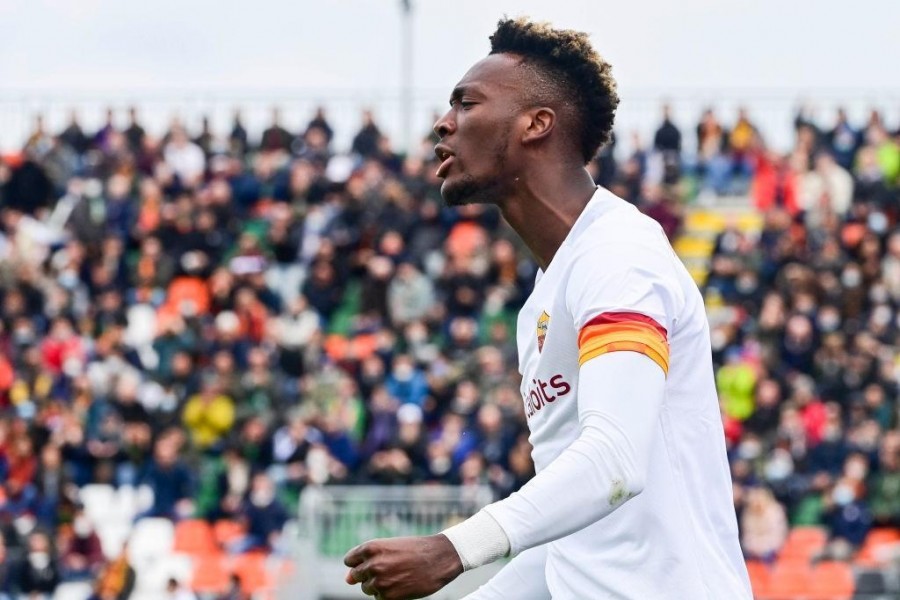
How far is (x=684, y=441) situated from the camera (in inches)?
153

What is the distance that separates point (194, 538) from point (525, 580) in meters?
13.9

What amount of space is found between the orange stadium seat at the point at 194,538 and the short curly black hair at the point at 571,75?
14.0m

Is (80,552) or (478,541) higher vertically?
(478,541)

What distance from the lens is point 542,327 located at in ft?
13.2

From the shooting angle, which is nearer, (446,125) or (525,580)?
(446,125)

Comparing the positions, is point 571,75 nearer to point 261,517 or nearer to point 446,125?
point 446,125

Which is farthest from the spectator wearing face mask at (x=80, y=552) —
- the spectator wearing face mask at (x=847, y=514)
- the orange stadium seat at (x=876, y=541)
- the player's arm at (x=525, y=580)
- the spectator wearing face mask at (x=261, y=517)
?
the player's arm at (x=525, y=580)

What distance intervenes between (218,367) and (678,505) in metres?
15.6

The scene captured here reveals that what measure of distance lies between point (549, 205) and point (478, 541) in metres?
1.04

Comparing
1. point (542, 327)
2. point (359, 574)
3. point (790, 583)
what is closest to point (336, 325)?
point (790, 583)

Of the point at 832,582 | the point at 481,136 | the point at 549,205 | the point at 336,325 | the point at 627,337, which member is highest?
the point at 481,136

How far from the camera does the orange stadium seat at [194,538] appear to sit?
17.8 metres

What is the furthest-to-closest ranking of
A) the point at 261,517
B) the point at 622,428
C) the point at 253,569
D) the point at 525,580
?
1. the point at 261,517
2. the point at 253,569
3. the point at 525,580
4. the point at 622,428

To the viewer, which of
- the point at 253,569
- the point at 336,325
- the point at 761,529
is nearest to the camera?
the point at 761,529
